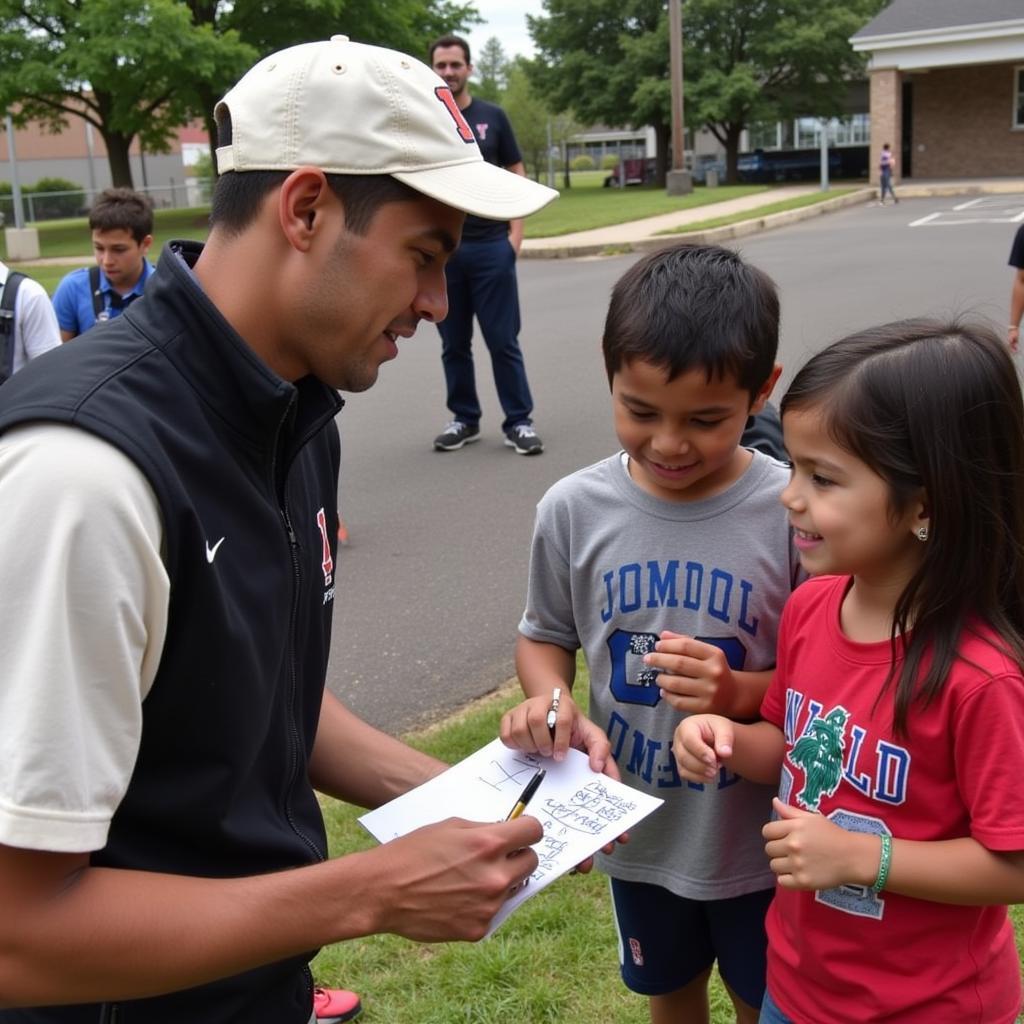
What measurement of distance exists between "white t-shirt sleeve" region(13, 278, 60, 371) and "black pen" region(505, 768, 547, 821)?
142 inches

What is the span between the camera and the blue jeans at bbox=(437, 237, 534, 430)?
7.82 metres

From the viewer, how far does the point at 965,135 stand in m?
40.8

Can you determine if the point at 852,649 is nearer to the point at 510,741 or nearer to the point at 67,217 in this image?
the point at 510,741

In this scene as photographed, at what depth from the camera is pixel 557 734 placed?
208 cm

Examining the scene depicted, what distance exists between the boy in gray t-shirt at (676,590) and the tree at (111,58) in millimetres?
31750

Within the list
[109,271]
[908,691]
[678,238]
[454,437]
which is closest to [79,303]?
[109,271]

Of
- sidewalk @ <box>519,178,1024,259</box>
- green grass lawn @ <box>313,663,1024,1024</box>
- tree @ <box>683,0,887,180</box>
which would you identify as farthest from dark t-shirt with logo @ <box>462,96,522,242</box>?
tree @ <box>683,0,887,180</box>

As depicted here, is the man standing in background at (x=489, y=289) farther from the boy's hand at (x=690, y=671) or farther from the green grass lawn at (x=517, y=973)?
the boy's hand at (x=690, y=671)

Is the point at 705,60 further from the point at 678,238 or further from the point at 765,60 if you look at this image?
the point at 678,238

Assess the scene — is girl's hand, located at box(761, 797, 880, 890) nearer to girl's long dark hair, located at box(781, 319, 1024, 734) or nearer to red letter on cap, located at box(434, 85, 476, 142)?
girl's long dark hair, located at box(781, 319, 1024, 734)

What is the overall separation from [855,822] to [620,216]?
2741 cm

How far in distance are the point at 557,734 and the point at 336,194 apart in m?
0.99

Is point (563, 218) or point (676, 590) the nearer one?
point (676, 590)

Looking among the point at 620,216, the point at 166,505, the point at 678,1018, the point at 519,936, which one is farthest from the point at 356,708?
the point at 620,216
